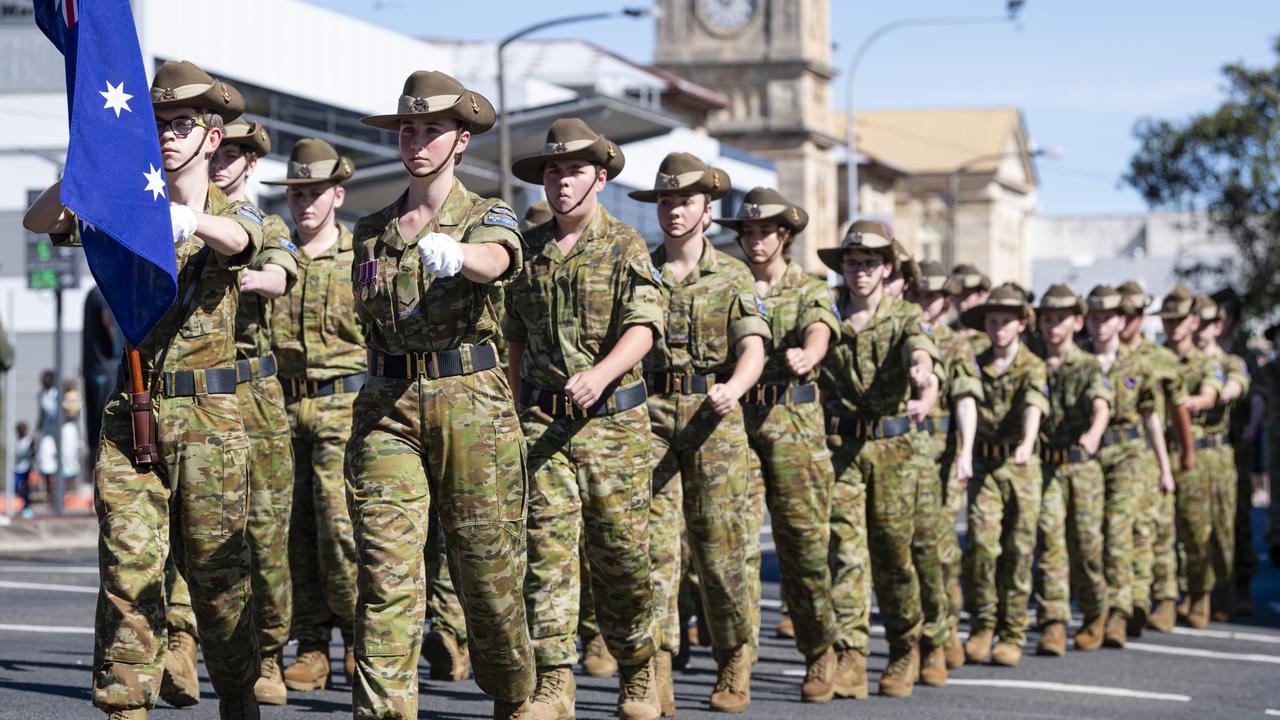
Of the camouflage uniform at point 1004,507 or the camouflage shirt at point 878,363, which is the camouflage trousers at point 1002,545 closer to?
the camouflage uniform at point 1004,507

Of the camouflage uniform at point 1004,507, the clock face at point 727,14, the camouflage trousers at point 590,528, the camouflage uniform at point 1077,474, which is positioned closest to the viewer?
the camouflage trousers at point 590,528

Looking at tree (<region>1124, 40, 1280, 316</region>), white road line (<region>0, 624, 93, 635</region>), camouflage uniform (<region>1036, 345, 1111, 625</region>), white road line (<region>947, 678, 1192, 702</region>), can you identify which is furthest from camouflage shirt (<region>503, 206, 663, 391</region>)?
tree (<region>1124, 40, 1280, 316</region>)

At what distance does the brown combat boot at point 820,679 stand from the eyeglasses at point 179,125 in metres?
4.32

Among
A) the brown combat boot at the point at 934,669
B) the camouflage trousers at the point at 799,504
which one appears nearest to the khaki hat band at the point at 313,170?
the camouflage trousers at the point at 799,504

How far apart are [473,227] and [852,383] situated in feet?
13.7

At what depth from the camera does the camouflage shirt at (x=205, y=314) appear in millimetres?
7297

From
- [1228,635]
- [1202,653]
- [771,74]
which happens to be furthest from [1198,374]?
[771,74]

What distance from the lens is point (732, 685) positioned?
9.53 m

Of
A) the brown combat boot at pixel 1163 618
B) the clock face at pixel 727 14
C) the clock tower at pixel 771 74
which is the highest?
the clock face at pixel 727 14

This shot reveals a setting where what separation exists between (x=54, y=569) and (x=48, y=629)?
4.29 m

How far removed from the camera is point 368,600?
271 inches

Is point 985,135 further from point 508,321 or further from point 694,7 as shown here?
point 508,321

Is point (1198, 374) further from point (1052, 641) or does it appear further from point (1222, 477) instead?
point (1052, 641)

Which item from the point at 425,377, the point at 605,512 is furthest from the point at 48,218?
the point at 605,512
